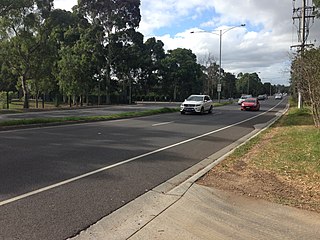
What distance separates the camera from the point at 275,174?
7211mm

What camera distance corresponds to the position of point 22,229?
4.41 meters

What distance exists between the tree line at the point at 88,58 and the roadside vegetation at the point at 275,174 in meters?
29.2

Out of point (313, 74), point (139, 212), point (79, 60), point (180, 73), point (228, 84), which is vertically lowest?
point (139, 212)

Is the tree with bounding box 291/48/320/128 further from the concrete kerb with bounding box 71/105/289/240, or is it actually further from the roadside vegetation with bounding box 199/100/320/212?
the concrete kerb with bounding box 71/105/289/240

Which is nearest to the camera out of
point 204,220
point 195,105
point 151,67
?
point 204,220

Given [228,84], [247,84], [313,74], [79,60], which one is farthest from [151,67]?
[247,84]

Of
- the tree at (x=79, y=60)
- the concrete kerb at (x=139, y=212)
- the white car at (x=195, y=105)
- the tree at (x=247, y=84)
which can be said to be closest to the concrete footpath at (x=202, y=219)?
the concrete kerb at (x=139, y=212)

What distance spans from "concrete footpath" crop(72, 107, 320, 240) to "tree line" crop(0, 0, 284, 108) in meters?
31.1

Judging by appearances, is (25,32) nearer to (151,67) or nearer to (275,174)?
(275,174)

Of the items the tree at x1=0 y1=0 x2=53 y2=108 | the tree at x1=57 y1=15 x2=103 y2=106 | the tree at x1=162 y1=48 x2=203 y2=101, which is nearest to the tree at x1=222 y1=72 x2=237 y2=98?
the tree at x1=162 y1=48 x2=203 y2=101

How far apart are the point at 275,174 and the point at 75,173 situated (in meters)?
4.09

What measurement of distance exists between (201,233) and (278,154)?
559 centimetres

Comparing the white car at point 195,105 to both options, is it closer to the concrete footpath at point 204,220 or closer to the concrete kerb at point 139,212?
the concrete kerb at point 139,212

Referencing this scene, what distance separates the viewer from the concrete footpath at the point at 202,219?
4.32 meters
